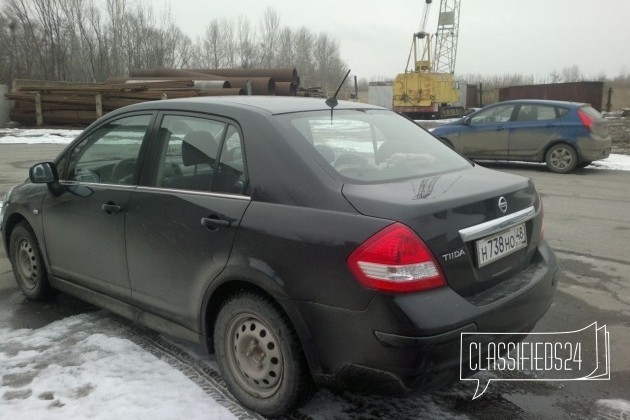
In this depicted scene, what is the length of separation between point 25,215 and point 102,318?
1.06 metres

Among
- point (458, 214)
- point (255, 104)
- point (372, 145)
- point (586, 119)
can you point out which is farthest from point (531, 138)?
point (458, 214)

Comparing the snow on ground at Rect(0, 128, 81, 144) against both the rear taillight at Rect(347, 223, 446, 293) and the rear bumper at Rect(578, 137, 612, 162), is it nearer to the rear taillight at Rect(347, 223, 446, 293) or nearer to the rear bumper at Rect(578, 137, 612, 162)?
the rear bumper at Rect(578, 137, 612, 162)

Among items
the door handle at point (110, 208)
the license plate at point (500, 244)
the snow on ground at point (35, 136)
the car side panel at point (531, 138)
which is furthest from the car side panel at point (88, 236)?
the snow on ground at point (35, 136)

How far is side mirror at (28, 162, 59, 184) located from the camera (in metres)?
3.90

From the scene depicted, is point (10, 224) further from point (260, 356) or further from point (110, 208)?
point (260, 356)

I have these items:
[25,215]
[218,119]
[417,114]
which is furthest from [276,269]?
[417,114]

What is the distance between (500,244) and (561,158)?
33.1 feet

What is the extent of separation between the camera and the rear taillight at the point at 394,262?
7.39 ft

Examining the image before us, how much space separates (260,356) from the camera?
108 inches

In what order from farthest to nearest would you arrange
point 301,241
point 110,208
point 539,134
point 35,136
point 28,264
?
point 35,136
point 539,134
point 28,264
point 110,208
point 301,241

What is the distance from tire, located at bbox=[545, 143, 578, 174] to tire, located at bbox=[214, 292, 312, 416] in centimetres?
1062

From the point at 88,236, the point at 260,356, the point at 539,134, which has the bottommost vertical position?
the point at 260,356

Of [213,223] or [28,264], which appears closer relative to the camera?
[213,223]

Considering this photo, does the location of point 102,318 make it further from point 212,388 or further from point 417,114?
point 417,114
